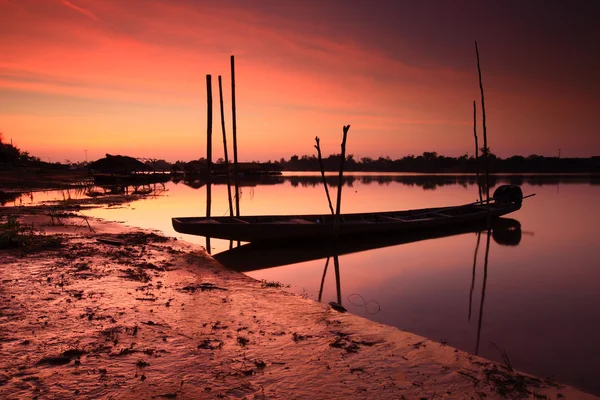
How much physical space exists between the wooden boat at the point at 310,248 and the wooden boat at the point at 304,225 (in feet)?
0.97

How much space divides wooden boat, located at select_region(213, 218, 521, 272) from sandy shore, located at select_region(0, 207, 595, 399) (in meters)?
3.66

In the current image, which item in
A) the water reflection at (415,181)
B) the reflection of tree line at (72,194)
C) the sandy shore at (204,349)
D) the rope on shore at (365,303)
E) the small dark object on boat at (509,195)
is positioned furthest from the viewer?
the water reflection at (415,181)

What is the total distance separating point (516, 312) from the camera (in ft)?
24.7

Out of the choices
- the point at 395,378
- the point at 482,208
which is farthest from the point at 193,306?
the point at 482,208

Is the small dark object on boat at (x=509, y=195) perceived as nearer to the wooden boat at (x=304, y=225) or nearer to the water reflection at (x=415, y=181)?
the wooden boat at (x=304, y=225)

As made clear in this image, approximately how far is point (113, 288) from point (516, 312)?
312 inches

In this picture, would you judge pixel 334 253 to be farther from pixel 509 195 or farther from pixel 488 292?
pixel 509 195

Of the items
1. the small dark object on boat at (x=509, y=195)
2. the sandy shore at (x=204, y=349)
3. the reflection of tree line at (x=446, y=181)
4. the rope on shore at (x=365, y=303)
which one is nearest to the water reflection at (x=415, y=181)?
the reflection of tree line at (x=446, y=181)

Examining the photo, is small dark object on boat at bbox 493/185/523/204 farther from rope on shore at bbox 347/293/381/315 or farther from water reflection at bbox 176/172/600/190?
water reflection at bbox 176/172/600/190

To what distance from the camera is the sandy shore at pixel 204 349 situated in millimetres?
3584

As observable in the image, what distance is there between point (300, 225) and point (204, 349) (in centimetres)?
837

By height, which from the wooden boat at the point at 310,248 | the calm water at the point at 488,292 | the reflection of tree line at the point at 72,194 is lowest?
the calm water at the point at 488,292

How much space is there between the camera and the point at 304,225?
41.7 ft

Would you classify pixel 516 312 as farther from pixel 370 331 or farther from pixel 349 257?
pixel 349 257
